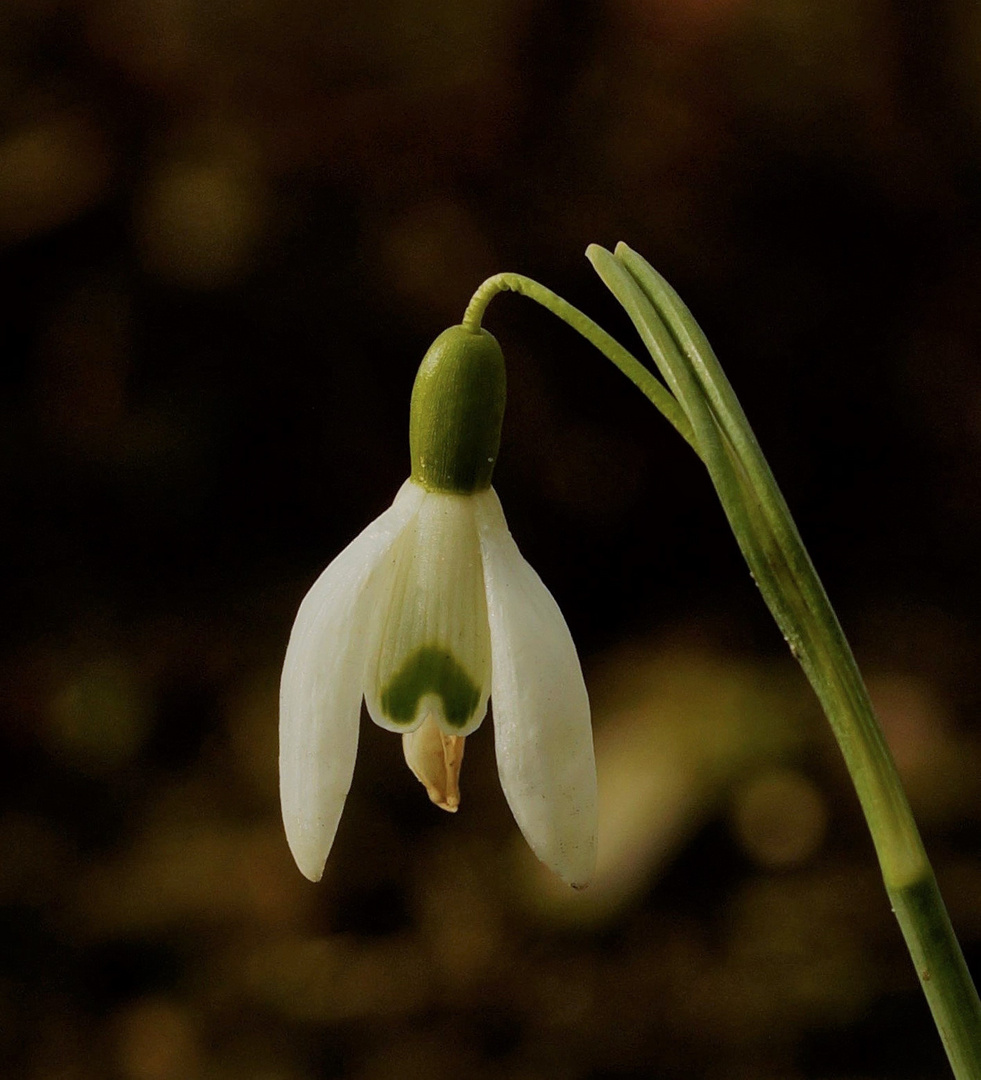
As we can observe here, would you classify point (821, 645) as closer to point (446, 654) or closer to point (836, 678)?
point (836, 678)

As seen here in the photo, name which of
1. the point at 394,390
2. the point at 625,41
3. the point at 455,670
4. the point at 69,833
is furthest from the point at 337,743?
the point at 625,41

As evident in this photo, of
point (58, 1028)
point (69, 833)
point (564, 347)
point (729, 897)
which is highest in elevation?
point (564, 347)

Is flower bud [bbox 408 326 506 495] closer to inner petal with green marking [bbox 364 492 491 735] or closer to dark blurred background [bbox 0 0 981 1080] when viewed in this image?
inner petal with green marking [bbox 364 492 491 735]

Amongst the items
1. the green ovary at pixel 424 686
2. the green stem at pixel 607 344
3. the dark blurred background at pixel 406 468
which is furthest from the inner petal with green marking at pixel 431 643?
the dark blurred background at pixel 406 468

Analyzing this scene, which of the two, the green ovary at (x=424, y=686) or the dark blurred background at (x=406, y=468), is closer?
the green ovary at (x=424, y=686)

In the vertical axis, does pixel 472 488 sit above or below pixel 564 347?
below

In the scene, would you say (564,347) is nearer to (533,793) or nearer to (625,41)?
(625,41)

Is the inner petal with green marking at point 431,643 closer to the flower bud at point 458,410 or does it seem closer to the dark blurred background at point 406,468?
the flower bud at point 458,410

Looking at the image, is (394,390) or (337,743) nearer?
(337,743)
